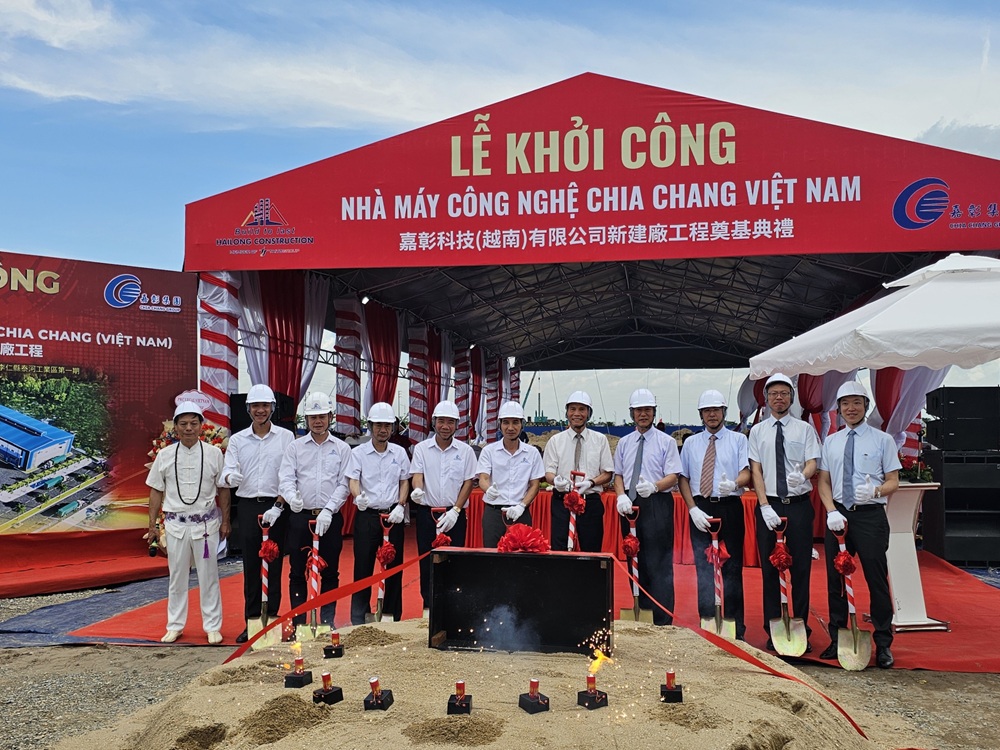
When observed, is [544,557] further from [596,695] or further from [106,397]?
[106,397]

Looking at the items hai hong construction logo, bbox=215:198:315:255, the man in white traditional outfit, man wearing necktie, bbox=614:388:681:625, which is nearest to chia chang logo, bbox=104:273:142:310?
hai hong construction logo, bbox=215:198:315:255

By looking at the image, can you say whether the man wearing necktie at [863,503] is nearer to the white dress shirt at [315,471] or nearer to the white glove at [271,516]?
the white dress shirt at [315,471]

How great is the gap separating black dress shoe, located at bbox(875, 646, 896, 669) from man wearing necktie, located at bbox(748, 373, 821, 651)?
453 millimetres

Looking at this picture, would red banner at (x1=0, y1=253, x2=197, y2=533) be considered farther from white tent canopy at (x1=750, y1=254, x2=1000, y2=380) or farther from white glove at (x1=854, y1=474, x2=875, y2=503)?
white glove at (x1=854, y1=474, x2=875, y2=503)

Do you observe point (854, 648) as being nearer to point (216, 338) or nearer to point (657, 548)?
point (657, 548)

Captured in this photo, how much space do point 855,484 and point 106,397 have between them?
8085 millimetres

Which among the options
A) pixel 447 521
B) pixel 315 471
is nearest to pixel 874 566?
pixel 447 521

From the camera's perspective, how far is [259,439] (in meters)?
6.28

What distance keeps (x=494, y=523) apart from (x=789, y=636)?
7.23 ft

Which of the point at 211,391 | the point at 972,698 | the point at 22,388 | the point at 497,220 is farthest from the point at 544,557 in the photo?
the point at 22,388

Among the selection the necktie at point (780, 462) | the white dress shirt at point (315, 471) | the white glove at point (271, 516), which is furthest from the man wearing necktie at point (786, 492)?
the white glove at point (271, 516)

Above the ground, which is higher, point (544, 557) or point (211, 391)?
point (211, 391)

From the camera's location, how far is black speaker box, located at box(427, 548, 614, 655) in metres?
4.43

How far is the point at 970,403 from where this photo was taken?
30.4ft
